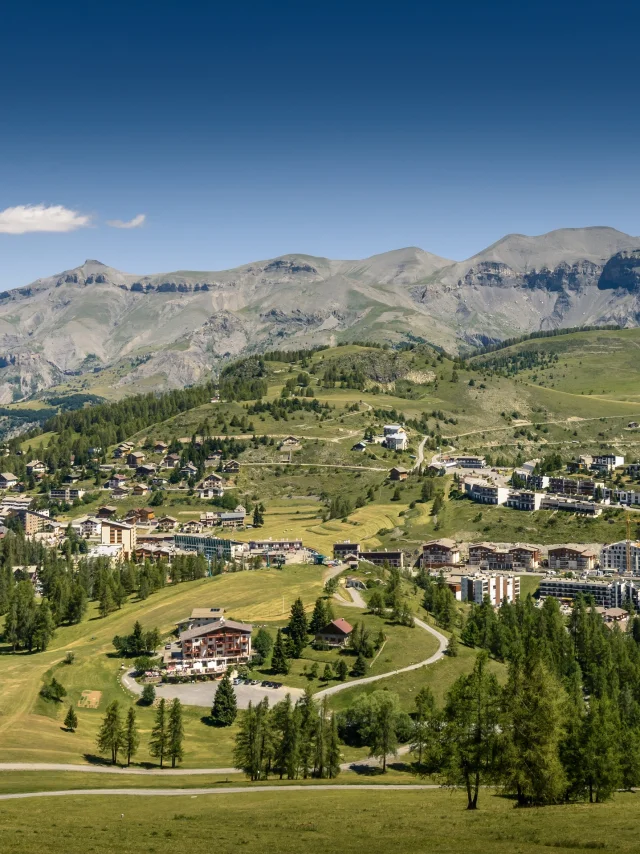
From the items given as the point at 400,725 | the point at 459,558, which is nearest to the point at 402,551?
the point at 459,558

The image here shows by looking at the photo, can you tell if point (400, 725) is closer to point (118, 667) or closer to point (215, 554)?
point (118, 667)

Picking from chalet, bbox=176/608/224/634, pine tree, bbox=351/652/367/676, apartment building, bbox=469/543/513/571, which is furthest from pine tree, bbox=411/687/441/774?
apartment building, bbox=469/543/513/571

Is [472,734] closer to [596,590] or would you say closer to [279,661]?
[279,661]

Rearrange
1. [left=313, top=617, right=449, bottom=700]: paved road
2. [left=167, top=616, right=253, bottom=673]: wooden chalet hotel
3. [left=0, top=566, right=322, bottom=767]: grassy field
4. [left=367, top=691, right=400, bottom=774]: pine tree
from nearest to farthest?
1. [left=367, top=691, right=400, bottom=774]: pine tree
2. [left=0, top=566, right=322, bottom=767]: grassy field
3. [left=313, top=617, right=449, bottom=700]: paved road
4. [left=167, top=616, right=253, bottom=673]: wooden chalet hotel

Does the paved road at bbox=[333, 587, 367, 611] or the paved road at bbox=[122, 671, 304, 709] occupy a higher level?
the paved road at bbox=[333, 587, 367, 611]

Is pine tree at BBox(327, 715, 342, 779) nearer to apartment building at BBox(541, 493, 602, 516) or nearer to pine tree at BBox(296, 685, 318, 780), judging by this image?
pine tree at BBox(296, 685, 318, 780)

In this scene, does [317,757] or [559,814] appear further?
[317,757]

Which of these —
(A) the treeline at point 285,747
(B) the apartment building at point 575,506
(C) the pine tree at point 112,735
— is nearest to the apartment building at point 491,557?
(B) the apartment building at point 575,506
